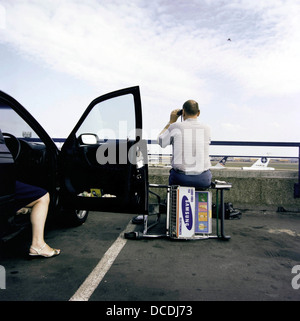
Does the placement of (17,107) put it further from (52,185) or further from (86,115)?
(52,185)

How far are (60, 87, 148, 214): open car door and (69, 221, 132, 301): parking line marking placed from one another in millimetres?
523

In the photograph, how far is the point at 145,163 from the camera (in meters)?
2.94

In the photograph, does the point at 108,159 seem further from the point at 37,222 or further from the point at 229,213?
the point at 229,213

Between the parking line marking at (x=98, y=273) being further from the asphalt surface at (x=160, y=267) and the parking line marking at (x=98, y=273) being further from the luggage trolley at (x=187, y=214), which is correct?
the luggage trolley at (x=187, y=214)

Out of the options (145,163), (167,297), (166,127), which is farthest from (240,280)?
(166,127)

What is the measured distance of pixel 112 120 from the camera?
9.84 ft

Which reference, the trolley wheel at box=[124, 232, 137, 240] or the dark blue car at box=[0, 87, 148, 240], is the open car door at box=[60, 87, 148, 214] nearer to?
the dark blue car at box=[0, 87, 148, 240]

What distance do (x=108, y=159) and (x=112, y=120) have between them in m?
0.51

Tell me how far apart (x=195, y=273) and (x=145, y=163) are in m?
1.24

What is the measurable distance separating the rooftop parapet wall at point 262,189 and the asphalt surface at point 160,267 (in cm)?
137

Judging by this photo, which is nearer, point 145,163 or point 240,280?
point 240,280
